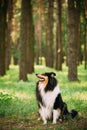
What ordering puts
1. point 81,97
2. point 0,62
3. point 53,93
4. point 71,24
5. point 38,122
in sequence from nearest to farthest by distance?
point 53,93 → point 38,122 → point 81,97 → point 71,24 → point 0,62

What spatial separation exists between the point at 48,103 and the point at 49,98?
0.18m

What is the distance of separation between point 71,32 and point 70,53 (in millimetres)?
1227

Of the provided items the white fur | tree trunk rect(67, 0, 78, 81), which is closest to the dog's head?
the white fur

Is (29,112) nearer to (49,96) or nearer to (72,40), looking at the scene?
(49,96)

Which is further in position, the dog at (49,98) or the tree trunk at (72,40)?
the tree trunk at (72,40)

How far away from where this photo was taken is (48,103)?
30.8ft

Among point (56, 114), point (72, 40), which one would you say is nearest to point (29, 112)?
point (56, 114)

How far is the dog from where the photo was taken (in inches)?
361

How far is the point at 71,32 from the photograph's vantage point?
20453 mm

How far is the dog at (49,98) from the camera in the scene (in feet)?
30.1

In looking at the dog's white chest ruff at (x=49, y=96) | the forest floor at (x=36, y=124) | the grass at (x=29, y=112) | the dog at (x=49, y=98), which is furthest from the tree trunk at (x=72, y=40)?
the dog's white chest ruff at (x=49, y=96)

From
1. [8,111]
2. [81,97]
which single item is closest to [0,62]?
[81,97]

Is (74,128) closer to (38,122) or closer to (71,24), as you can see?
(38,122)

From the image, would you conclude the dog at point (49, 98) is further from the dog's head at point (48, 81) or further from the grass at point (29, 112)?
the grass at point (29, 112)
